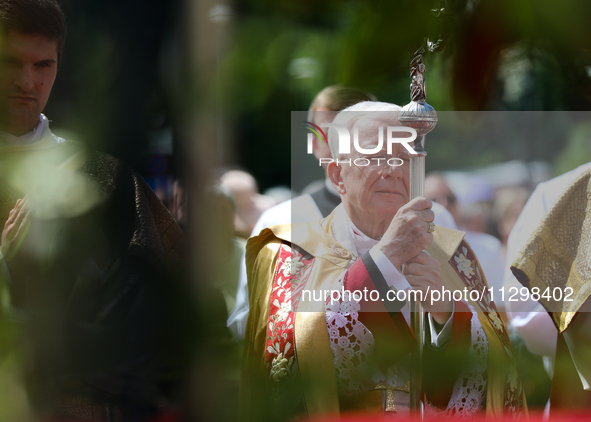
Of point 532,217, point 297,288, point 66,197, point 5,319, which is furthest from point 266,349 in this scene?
point 5,319

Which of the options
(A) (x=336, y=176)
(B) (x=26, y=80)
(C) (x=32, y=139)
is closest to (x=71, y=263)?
(C) (x=32, y=139)

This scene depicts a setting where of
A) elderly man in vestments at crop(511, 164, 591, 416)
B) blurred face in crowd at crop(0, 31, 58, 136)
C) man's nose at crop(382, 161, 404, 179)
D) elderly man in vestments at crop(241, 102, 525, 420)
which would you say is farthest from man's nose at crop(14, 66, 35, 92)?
elderly man in vestments at crop(511, 164, 591, 416)

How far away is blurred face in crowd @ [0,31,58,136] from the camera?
103 cm

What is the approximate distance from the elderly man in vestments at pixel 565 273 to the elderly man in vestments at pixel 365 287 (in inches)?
4.1

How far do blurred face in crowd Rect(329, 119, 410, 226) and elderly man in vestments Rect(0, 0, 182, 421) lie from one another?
0.47 m

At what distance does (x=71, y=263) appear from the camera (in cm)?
106

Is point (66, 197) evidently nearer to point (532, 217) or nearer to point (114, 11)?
point (114, 11)

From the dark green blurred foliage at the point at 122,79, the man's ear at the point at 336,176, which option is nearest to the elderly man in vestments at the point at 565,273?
the man's ear at the point at 336,176

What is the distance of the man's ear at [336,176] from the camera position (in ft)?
4.08

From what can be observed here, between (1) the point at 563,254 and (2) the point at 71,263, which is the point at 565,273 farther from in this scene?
(2) the point at 71,263

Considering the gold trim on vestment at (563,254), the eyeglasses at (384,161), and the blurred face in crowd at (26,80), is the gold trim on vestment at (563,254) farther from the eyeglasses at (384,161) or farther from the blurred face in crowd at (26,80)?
the blurred face in crowd at (26,80)

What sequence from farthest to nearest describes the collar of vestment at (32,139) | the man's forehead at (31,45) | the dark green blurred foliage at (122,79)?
the man's forehead at (31,45), the collar of vestment at (32,139), the dark green blurred foliage at (122,79)

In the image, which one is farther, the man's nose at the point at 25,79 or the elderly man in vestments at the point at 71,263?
the man's nose at the point at 25,79

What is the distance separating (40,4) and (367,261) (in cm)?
92
